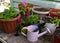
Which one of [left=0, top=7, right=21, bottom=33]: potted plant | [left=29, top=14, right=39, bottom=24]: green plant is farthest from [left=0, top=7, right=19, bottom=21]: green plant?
[left=29, top=14, right=39, bottom=24]: green plant

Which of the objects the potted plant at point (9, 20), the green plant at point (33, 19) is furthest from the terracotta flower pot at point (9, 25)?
the green plant at point (33, 19)

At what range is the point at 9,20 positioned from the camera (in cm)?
102

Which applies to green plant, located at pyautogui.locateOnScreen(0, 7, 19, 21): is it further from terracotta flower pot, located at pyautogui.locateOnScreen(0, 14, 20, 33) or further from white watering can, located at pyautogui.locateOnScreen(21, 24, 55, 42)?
white watering can, located at pyautogui.locateOnScreen(21, 24, 55, 42)

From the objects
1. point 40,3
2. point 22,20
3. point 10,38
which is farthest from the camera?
point 40,3

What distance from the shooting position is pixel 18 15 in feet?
3.63

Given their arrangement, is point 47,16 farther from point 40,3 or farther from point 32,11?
point 40,3

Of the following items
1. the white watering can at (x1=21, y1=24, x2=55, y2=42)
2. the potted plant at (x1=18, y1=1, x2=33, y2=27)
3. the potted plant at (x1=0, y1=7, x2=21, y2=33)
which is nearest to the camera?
the white watering can at (x1=21, y1=24, x2=55, y2=42)

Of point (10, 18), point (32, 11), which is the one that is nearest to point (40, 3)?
point (32, 11)

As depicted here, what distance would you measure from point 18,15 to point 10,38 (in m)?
0.23

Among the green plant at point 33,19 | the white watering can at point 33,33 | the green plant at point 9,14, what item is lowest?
the white watering can at point 33,33

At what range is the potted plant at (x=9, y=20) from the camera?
1029 millimetres

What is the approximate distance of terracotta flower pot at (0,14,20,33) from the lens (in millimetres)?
1033

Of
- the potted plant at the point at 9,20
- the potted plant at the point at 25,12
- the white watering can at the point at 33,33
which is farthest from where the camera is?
the potted plant at the point at 25,12

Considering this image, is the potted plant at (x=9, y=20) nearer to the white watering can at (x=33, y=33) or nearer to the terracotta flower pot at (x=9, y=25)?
the terracotta flower pot at (x=9, y=25)
